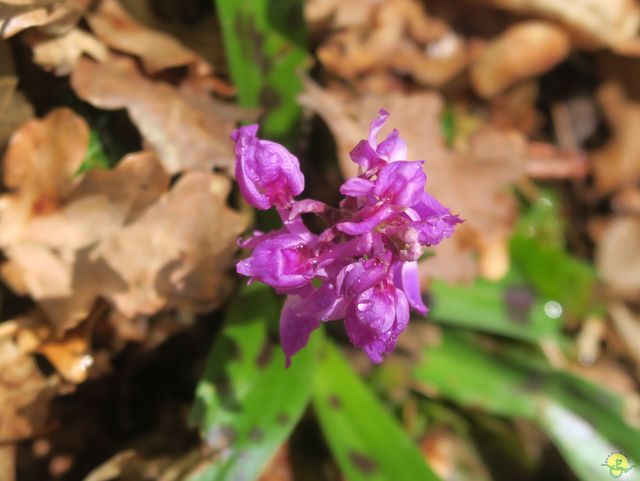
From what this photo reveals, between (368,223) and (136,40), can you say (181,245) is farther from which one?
(368,223)

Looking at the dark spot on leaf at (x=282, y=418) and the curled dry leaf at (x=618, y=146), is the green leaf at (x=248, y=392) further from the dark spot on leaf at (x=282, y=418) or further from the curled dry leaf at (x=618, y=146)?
the curled dry leaf at (x=618, y=146)

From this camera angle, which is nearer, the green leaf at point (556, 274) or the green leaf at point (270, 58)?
the green leaf at point (270, 58)

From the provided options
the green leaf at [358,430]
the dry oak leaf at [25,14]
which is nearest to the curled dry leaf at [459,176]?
the green leaf at [358,430]

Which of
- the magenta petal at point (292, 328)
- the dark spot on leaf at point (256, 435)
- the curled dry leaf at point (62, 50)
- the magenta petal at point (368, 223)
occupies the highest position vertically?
the curled dry leaf at point (62, 50)

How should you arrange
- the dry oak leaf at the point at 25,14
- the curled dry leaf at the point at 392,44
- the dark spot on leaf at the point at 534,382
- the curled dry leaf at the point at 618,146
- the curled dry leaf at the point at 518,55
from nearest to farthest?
1. the dry oak leaf at the point at 25,14
2. the dark spot on leaf at the point at 534,382
3. the curled dry leaf at the point at 392,44
4. the curled dry leaf at the point at 518,55
5. the curled dry leaf at the point at 618,146

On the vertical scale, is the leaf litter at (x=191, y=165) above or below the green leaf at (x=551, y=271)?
above

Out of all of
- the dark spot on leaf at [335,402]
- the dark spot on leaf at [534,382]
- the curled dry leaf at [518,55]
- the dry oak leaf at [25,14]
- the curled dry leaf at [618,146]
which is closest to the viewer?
the dry oak leaf at [25,14]
